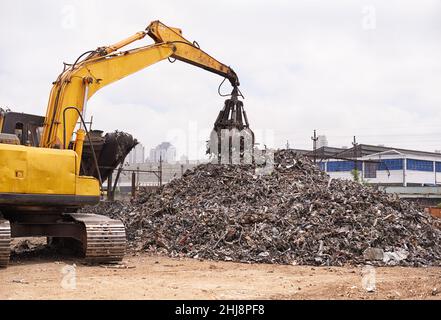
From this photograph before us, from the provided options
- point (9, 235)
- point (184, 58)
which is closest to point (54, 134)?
point (9, 235)

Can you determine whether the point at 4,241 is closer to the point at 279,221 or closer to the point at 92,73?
the point at 92,73

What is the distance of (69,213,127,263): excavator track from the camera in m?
8.47

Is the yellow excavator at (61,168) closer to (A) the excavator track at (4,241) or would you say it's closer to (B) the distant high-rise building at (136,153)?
(A) the excavator track at (4,241)

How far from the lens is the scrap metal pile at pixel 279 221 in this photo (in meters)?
9.68

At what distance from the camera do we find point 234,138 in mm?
13922

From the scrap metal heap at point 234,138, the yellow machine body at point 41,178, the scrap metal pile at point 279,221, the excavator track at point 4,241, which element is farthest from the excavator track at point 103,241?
the scrap metal heap at point 234,138

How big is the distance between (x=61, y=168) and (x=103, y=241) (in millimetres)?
1363

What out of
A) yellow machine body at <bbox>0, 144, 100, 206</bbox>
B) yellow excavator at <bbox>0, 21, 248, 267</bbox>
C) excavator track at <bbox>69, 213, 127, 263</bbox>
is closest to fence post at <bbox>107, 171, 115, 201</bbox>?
yellow excavator at <bbox>0, 21, 248, 267</bbox>

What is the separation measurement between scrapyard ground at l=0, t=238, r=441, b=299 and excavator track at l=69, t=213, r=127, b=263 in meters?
0.19

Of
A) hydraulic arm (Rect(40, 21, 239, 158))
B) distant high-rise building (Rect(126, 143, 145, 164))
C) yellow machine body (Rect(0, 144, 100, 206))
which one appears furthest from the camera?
distant high-rise building (Rect(126, 143, 145, 164))

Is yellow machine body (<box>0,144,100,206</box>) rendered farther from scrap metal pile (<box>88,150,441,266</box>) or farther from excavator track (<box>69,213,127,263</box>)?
scrap metal pile (<box>88,150,441,266</box>)

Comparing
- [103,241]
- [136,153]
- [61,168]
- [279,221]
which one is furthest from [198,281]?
[136,153]

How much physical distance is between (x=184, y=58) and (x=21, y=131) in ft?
15.5

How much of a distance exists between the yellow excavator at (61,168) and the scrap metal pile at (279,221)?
2.01 m
